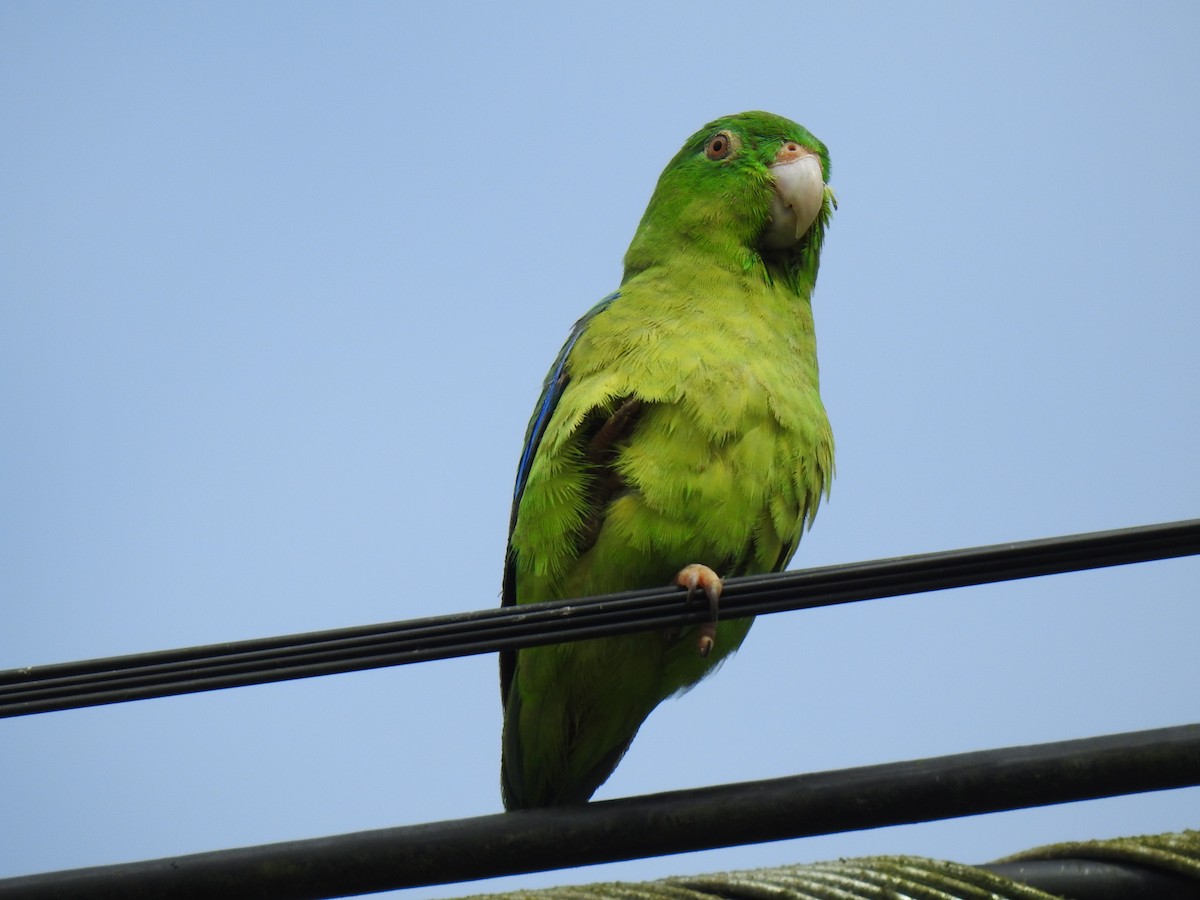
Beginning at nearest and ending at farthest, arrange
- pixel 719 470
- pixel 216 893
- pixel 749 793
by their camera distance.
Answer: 1. pixel 216 893
2. pixel 749 793
3. pixel 719 470

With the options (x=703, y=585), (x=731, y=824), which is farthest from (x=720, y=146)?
(x=731, y=824)

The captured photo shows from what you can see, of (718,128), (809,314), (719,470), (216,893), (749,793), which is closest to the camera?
(216,893)

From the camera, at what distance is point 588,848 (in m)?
2.33

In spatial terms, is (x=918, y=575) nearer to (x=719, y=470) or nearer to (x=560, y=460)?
(x=719, y=470)

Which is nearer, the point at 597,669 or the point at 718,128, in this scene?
the point at 597,669

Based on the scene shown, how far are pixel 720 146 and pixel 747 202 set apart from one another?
0.36 meters

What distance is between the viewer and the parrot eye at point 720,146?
186 inches

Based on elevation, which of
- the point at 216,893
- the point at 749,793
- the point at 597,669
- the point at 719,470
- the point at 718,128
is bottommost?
the point at 216,893

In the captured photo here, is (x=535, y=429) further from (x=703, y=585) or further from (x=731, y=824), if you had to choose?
(x=731, y=824)

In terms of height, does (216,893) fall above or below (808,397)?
below

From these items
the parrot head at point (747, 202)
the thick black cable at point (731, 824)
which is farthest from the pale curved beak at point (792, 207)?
the thick black cable at point (731, 824)

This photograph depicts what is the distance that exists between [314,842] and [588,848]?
52 centimetres

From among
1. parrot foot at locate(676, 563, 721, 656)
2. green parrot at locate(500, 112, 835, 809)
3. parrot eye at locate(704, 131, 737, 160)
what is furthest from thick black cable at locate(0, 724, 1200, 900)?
parrot eye at locate(704, 131, 737, 160)

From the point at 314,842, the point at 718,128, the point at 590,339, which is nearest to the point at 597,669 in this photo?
the point at 590,339
